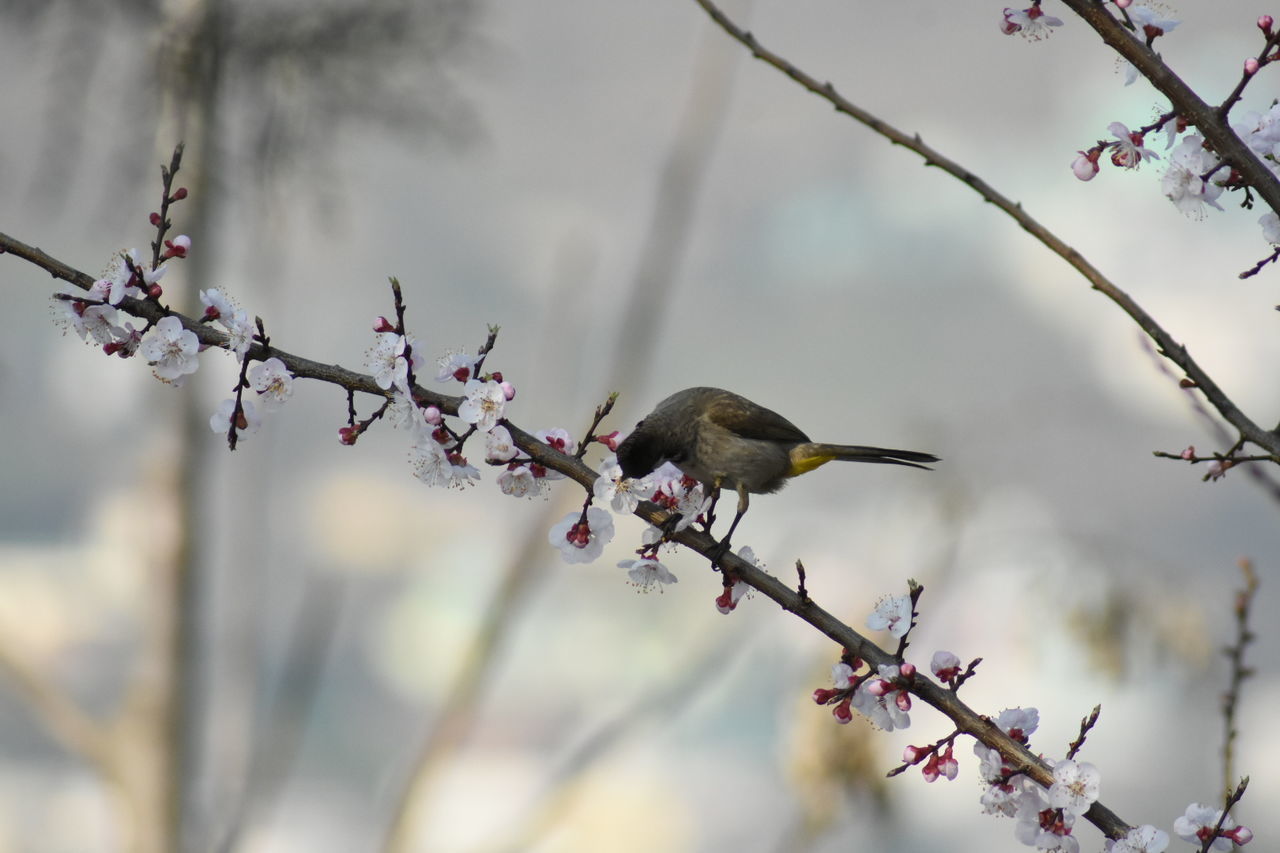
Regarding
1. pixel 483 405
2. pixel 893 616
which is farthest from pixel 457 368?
pixel 893 616

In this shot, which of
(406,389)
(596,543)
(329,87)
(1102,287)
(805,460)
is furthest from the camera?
(329,87)

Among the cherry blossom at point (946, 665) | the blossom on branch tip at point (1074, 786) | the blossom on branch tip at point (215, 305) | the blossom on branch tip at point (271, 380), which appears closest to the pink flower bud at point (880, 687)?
the cherry blossom at point (946, 665)

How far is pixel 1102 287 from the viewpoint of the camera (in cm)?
113

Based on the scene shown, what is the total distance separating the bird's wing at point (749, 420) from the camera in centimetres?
216

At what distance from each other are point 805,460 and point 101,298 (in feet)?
4.40

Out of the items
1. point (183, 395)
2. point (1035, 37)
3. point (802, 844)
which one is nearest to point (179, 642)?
point (183, 395)

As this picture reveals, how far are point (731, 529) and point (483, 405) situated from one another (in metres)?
0.54

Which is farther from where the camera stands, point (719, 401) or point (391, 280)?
point (719, 401)

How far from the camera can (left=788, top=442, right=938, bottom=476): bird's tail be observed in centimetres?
174

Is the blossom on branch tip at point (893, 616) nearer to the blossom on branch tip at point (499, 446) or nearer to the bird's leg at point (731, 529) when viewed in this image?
the bird's leg at point (731, 529)

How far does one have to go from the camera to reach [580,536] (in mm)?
1465

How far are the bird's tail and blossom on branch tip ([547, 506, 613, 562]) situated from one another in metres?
0.49

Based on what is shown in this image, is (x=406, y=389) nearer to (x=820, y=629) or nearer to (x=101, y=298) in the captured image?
(x=101, y=298)

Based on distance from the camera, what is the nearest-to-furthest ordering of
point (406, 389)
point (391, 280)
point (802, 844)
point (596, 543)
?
point (391, 280), point (406, 389), point (596, 543), point (802, 844)
